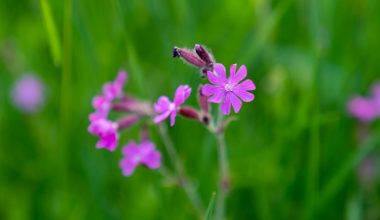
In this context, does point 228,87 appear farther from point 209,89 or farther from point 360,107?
point 360,107

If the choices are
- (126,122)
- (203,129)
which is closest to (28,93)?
(203,129)

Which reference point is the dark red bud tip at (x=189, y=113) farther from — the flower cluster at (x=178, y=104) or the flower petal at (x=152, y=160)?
the flower petal at (x=152, y=160)

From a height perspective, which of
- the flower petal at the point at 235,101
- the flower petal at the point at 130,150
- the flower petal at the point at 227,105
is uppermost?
the flower petal at the point at 130,150

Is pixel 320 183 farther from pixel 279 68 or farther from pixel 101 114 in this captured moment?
pixel 101 114

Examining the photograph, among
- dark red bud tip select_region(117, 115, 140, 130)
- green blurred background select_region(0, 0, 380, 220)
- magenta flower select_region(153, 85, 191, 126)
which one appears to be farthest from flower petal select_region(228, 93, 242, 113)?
green blurred background select_region(0, 0, 380, 220)

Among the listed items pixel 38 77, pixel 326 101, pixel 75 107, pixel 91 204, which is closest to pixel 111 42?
pixel 75 107

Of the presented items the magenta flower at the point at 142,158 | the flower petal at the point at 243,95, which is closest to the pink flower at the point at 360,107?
the magenta flower at the point at 142,158
